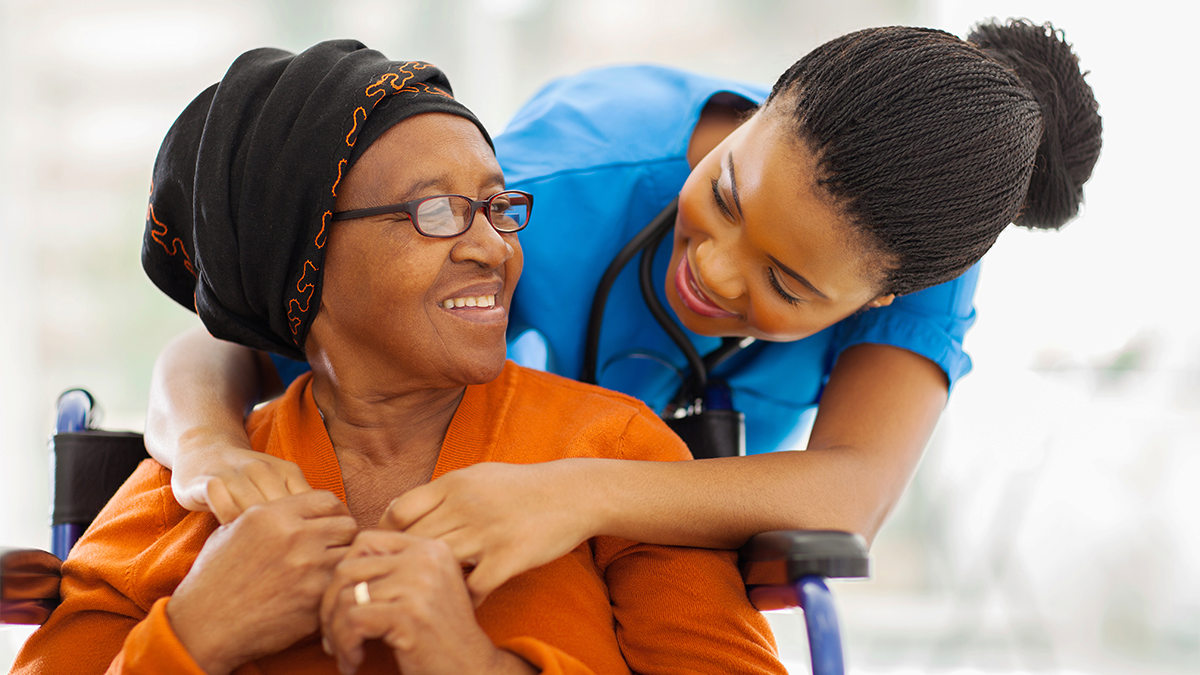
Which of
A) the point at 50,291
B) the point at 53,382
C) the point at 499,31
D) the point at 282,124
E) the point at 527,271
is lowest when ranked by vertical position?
the point at 53,382

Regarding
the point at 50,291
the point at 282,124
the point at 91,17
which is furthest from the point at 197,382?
the point at 91,17

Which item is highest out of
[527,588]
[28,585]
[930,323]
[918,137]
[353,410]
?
[918,137]

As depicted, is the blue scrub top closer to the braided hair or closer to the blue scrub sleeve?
the blue scrub sleeve

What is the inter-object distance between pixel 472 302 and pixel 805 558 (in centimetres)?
49

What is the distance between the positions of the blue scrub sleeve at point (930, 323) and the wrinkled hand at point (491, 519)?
0.67 meters

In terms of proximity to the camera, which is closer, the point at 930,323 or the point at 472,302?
the point at 472,302

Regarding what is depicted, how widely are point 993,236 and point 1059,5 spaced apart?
7.08 feet

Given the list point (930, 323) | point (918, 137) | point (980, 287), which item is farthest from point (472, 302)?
point (980, 287)

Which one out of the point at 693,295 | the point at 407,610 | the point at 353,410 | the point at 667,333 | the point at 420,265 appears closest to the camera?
the point at 407,610

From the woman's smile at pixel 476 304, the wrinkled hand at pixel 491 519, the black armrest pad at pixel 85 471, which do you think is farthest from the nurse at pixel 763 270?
the woman's smile at pixel 476 304

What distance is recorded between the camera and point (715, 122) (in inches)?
58.2

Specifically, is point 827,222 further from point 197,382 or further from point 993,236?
point 197,382

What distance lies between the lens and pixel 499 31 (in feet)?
10.1

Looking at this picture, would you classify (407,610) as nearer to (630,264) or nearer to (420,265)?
(420,265)
